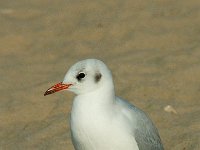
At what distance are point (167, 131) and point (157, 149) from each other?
954 mm

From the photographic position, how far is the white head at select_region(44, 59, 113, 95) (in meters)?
4.15

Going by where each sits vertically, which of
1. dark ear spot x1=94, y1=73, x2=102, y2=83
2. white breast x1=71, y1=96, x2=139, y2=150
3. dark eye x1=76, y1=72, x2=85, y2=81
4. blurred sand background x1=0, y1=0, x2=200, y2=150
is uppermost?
dark eye x1=76, y1=72, x2=85, y2=81

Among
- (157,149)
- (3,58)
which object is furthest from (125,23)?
(157,149)

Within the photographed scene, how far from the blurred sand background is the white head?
1.43 metres

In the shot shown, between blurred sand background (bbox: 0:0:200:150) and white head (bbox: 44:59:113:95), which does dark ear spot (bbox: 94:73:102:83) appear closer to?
white head (bbox: 44:59:113:95)

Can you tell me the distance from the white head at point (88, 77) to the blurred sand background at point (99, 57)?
143 centimetres

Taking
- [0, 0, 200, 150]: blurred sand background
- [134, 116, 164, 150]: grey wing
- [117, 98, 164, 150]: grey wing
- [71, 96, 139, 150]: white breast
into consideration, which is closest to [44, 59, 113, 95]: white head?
[71, 96, 139, 150]: white breast

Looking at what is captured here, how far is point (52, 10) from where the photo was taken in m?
8.52

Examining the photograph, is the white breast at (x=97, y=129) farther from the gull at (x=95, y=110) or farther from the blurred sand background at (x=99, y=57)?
the blurred sand background at (x=99, y=57)

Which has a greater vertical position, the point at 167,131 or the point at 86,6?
the point at 86,6

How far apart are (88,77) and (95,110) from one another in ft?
0.80

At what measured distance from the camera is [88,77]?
4.16 metres

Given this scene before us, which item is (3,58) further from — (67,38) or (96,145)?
(96,145)

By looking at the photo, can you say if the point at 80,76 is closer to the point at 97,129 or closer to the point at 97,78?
the point at 97,78
